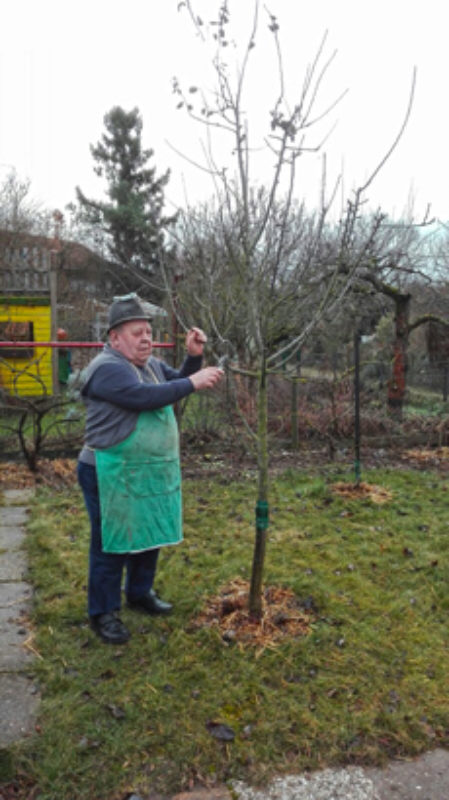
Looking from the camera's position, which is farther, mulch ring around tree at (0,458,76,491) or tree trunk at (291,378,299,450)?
tree trunk at (291,378,299,450)

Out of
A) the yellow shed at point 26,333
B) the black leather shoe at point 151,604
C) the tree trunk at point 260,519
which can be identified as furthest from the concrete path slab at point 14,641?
the yellow shed at point 26,333

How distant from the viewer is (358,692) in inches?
107

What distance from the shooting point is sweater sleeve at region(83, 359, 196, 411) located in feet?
9.55

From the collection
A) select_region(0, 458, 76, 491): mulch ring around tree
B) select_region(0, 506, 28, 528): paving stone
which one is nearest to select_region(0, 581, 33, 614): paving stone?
select_region(0, 506, 28, 528): paving stone

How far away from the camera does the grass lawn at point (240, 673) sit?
7.59 feet

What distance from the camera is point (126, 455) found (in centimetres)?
300

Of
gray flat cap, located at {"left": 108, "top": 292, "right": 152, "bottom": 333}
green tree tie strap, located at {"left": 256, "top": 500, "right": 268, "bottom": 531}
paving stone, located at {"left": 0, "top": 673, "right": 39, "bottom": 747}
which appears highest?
gray flat cap, located at {"left": 108, "top": 292, "right": 152, "bottom": 333}

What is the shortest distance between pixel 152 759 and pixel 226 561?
1.94m

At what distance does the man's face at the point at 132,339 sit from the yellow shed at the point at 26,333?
27.0 ft

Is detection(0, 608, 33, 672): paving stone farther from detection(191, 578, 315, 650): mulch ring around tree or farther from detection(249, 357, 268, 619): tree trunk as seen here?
detection(249, 357, 268, 619): tree trunk

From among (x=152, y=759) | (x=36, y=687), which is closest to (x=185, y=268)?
(x=36, y=687)

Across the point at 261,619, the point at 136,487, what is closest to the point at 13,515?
the point at 136,487

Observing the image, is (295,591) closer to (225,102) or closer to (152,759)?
(152,759)

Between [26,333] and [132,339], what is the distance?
9.29 m
